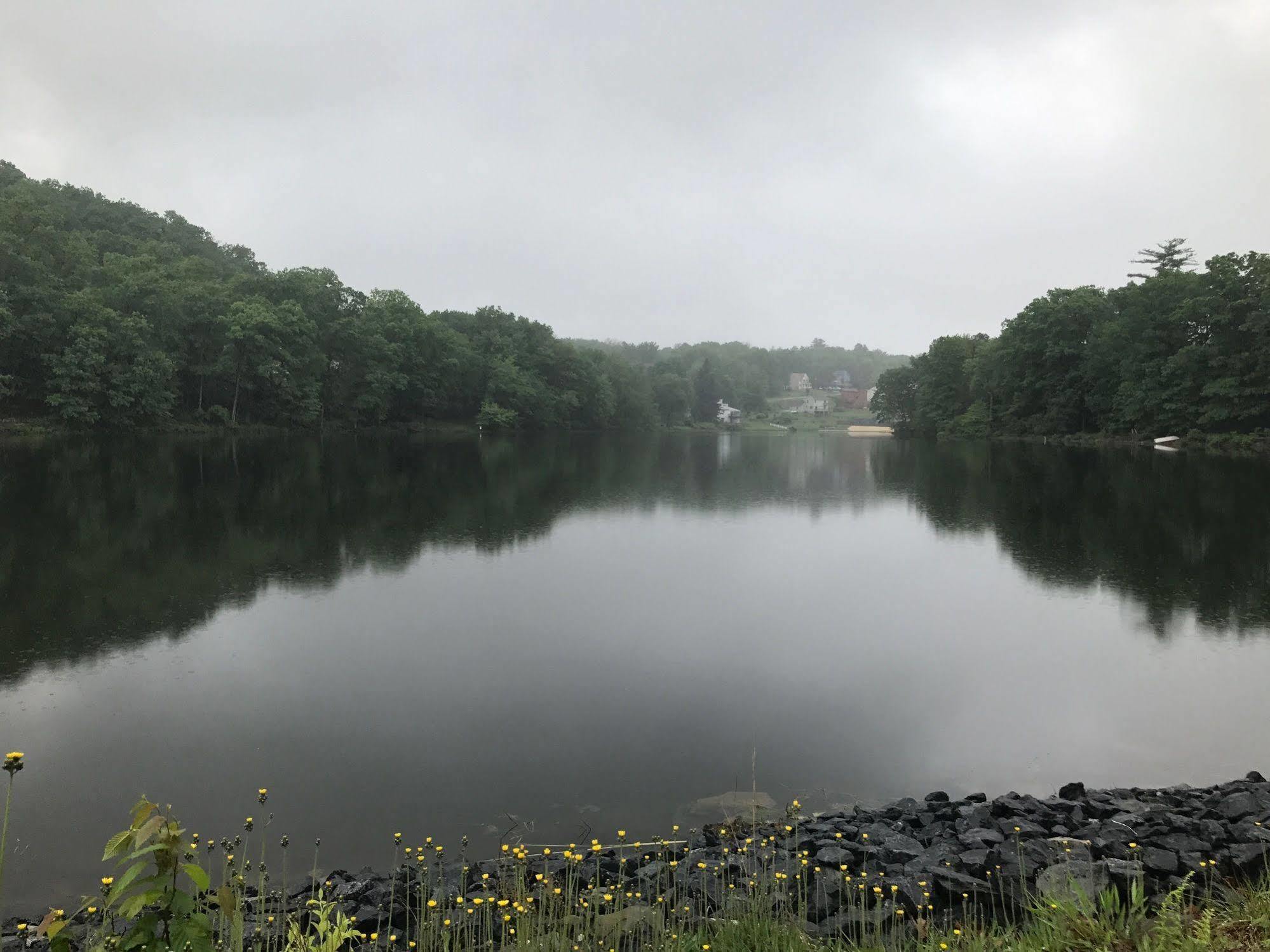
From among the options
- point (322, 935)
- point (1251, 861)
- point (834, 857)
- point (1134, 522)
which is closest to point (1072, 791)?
point (1251, 861)

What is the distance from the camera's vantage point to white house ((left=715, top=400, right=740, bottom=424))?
130125 millimetres

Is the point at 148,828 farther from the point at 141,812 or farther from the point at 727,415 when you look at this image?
the point at 727,415

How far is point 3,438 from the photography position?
3919cm

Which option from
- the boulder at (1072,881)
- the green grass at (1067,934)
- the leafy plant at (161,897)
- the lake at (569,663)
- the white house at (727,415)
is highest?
the white house at (727,415)

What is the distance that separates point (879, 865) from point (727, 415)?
12968 centimetres

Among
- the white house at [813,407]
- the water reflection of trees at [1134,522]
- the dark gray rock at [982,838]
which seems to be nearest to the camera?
the dark gray rock at [982,838]

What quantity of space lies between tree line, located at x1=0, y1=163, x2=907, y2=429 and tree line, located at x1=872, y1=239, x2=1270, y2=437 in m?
38.2

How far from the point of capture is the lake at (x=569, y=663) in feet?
21.4

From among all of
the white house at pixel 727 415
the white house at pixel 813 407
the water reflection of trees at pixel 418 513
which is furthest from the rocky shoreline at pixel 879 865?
the white house at pixel 813 407

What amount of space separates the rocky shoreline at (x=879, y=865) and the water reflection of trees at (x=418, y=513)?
6.69 m

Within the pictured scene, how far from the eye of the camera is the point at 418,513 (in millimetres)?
21656

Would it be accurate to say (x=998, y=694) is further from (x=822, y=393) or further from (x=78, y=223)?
(x=822, y=393)

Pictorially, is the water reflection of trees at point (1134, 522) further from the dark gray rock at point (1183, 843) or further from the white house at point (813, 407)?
the white house at point (813, 407)

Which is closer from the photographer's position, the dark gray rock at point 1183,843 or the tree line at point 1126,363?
the dark gray rock at point 1183,843
